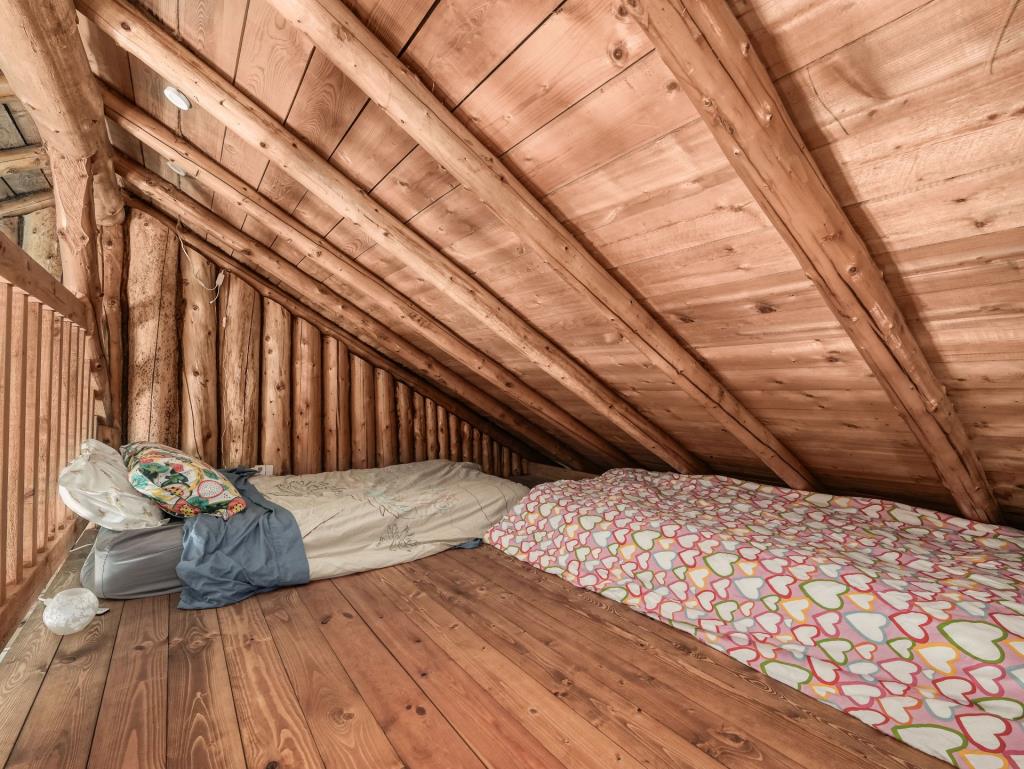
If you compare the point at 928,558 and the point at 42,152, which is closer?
the point at 928,558

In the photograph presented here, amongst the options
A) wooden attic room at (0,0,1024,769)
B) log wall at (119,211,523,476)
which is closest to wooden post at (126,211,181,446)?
log wall at (119,211,523,476)

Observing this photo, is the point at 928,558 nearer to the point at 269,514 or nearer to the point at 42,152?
the point at 269,514

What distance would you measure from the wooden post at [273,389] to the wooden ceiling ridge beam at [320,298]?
23 cm

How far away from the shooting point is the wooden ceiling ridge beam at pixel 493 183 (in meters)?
1.38

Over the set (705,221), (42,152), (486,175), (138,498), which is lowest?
(138,498)

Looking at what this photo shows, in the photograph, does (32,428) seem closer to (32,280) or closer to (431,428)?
(32,280)

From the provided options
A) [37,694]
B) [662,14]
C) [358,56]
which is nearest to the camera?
[662,14]

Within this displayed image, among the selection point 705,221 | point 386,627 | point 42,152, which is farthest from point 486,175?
point 42,152

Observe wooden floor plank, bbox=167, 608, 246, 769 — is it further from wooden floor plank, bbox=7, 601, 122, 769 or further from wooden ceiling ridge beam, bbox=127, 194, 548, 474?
wooden ceiling ridge beam, bbox=127, 194, 548, 474

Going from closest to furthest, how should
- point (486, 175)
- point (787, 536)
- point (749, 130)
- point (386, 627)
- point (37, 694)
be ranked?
point (749, 130) < point (37, 694) < point (486, 175) < point (386, 627) < point (787, 536)

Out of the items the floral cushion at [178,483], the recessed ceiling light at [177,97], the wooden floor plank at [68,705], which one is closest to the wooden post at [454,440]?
the floral cushion at [178,483]

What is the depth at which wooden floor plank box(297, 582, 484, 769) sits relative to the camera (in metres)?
1.30

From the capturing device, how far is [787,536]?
7.02 feet

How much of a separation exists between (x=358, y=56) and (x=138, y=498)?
2053 mm
